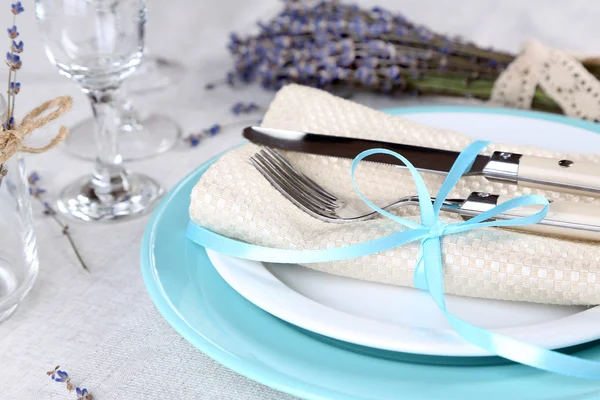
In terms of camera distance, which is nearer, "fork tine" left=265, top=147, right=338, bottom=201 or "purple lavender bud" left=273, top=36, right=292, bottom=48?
"fork tine" left=265, top=147, right=338, bottom=201

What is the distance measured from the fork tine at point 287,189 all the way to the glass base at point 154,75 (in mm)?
498

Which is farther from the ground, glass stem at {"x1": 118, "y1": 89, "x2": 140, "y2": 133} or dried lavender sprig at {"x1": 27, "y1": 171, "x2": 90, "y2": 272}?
glass stem at {"x1": 118, "y1": 89, "x2": 140, "y2": 133}

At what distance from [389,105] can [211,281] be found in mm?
519

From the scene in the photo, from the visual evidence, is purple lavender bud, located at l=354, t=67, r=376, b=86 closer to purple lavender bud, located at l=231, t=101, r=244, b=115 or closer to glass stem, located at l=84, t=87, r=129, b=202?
purple lavender bud, located at l=231, t=101, r=244, b=115

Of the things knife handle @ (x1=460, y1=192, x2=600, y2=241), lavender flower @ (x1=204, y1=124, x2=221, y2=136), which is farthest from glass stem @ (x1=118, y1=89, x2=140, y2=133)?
knife handle @ (x1=460, y1=192, x2=600, y2=241)

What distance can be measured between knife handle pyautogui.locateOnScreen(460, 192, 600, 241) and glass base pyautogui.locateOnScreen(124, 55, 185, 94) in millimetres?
668

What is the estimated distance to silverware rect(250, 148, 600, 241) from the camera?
52 cm

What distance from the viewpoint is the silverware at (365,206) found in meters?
0.52

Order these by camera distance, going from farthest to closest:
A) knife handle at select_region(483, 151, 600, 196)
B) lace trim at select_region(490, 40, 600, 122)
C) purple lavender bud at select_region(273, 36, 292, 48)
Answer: purple lavender bud at select_region(273, 36, 292, 48)
lace trim at select_region(490, 40, 600, 122)
knife handle at select_region(483, 151, 600, 196)

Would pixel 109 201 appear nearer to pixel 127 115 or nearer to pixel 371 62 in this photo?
pixel 127 115

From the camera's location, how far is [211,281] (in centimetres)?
57

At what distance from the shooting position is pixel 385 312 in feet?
1.74

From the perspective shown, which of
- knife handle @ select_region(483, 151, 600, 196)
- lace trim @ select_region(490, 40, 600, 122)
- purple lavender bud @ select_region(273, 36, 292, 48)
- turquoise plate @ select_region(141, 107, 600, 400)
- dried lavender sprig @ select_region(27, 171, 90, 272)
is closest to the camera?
turquoise plate @ select_region(141, 107, 600, 400)

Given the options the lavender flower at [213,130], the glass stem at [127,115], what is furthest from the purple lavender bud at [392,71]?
the glass stem at [127,115]
